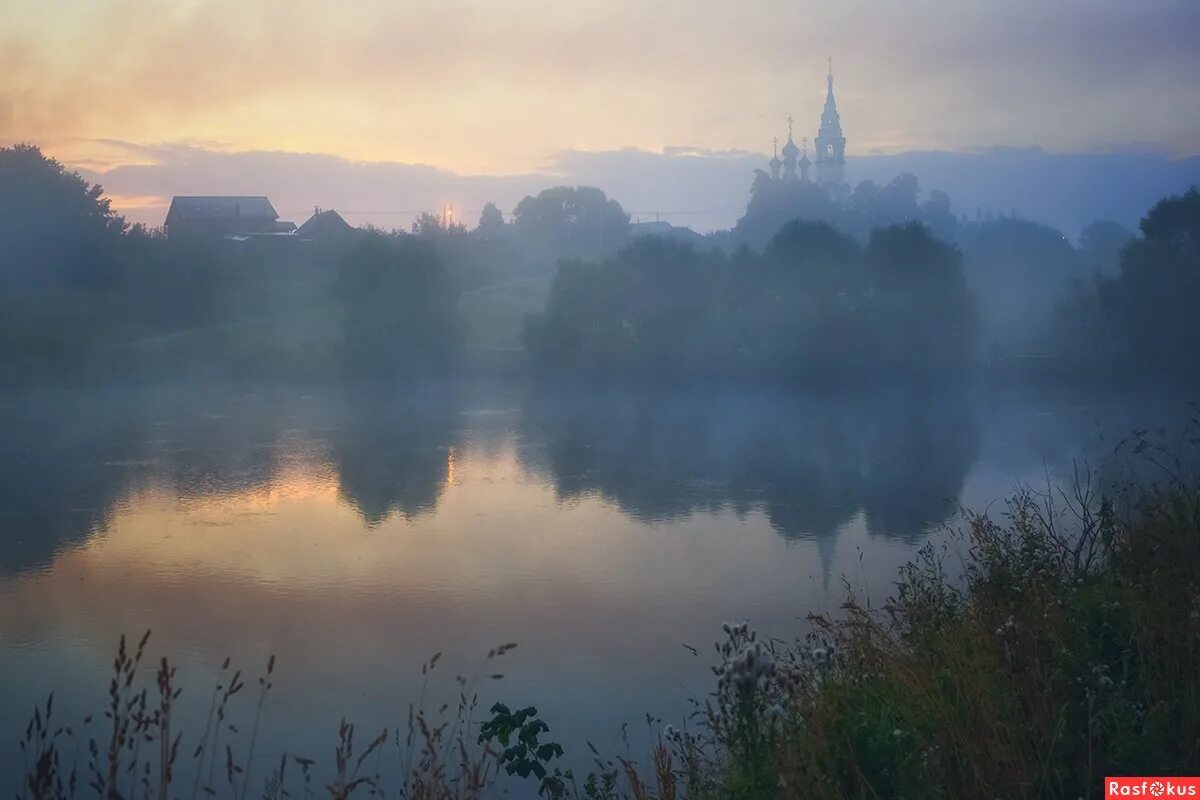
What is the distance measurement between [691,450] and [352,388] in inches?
720

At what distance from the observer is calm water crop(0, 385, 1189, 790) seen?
26.0ft

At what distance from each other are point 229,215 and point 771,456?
47953mm

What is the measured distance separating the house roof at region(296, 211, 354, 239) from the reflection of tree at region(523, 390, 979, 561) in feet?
83.9

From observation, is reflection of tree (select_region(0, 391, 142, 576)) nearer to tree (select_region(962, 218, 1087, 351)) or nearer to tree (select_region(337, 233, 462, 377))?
tree (select_region(337, 233, 462, 377))

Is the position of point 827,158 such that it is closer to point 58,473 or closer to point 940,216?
point 940,216

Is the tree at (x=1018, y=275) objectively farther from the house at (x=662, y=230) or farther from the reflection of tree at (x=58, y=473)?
the reflection of tree at (x=58, y=473)

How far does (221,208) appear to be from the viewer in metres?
60.6

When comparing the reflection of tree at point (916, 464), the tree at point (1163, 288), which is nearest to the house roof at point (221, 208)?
the reflection of tree at point (916, 464)

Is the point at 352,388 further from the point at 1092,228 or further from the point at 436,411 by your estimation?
the point at 1092,228

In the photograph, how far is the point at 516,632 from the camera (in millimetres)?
9055

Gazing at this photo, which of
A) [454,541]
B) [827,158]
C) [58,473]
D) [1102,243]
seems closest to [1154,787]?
[454,541]

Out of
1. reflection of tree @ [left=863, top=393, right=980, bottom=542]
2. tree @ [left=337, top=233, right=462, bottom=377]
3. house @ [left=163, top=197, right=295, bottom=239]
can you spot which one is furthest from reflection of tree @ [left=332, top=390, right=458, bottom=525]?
house @ [left=163, top=197, right=295, bottom=239]

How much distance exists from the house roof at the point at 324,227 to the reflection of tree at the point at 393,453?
80.6 ft

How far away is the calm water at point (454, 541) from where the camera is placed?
7.93 meters
